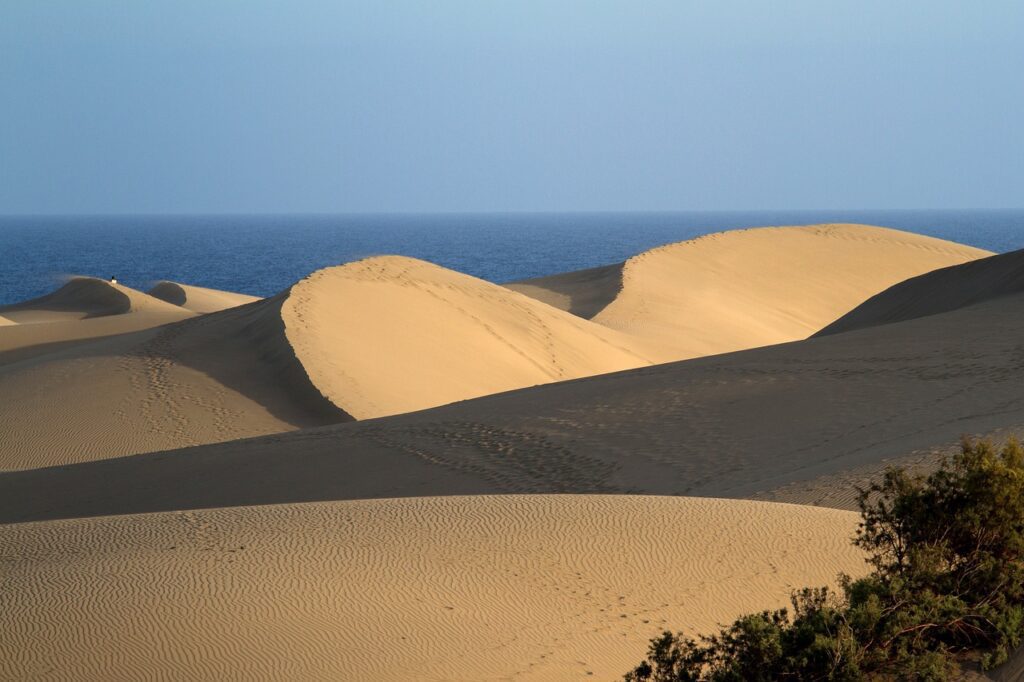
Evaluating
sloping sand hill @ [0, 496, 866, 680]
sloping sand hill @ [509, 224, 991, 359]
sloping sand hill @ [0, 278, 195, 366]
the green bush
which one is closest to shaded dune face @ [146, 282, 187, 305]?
sloping sand hill @ [0, 278, 195, 366]

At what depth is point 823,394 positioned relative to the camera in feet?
39.8

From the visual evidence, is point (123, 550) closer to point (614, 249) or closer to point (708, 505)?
point (708, 505)

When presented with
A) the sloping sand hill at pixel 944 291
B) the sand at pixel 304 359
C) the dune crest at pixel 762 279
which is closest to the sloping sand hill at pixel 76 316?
the sand at pixel 304 359

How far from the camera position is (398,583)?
5.99 meters

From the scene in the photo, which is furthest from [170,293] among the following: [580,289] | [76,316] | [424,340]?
[424,340]

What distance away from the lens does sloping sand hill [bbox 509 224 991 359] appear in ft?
101

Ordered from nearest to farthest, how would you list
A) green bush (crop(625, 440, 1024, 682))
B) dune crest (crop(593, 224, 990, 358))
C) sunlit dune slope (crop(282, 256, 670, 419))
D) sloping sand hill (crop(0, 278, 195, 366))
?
green bush (crop(625, 440, 1024, 682)) → sunlit dune slope (crop(282, 256, 670, 419)) → sloping sand hill (crop(0, 278, 195, 366)) → dune crest (crop(593, 224, 990, 358))

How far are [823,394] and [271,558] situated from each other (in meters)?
Answer: 7.59

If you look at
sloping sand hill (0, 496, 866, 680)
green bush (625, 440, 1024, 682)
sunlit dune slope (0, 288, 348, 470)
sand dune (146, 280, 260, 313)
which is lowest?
sand dune (146, 280, 260, 313)

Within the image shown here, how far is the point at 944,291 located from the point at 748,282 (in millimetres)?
17128

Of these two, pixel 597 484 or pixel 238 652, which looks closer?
pixel 238 652

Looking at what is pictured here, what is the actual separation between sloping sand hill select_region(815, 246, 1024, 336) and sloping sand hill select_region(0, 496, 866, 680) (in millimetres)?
12233

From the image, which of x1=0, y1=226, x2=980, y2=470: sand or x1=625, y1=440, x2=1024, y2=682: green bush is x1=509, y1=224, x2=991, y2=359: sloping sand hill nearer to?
x1=0, y1=226, x2=980, y2=470: sand

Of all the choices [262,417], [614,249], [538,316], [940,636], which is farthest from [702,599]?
[614,249]
